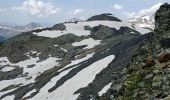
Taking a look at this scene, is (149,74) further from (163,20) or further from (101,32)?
(101,32)

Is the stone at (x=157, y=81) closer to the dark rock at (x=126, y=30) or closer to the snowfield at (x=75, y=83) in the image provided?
the snowfield at (x=75, y=83)

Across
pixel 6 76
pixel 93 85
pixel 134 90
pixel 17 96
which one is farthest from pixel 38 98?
pixel 134 90

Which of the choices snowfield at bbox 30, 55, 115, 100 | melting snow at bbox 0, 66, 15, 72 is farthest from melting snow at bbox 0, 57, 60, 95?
snowfield at bbox 30, 55, 115, 100

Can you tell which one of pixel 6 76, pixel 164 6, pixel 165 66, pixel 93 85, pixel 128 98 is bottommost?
pixel 6 76

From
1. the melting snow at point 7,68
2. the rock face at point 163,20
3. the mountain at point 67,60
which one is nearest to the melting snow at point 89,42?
the mountain at point 67,60

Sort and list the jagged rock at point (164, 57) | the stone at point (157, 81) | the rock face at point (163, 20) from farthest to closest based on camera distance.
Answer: the rock face at point (163, 20) → the jagged rock at point (164, 57) → the stone at point (157, 81)

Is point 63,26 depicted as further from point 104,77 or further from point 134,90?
point 134,90

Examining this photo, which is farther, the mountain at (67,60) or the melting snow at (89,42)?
the melting snow at (89,42)
